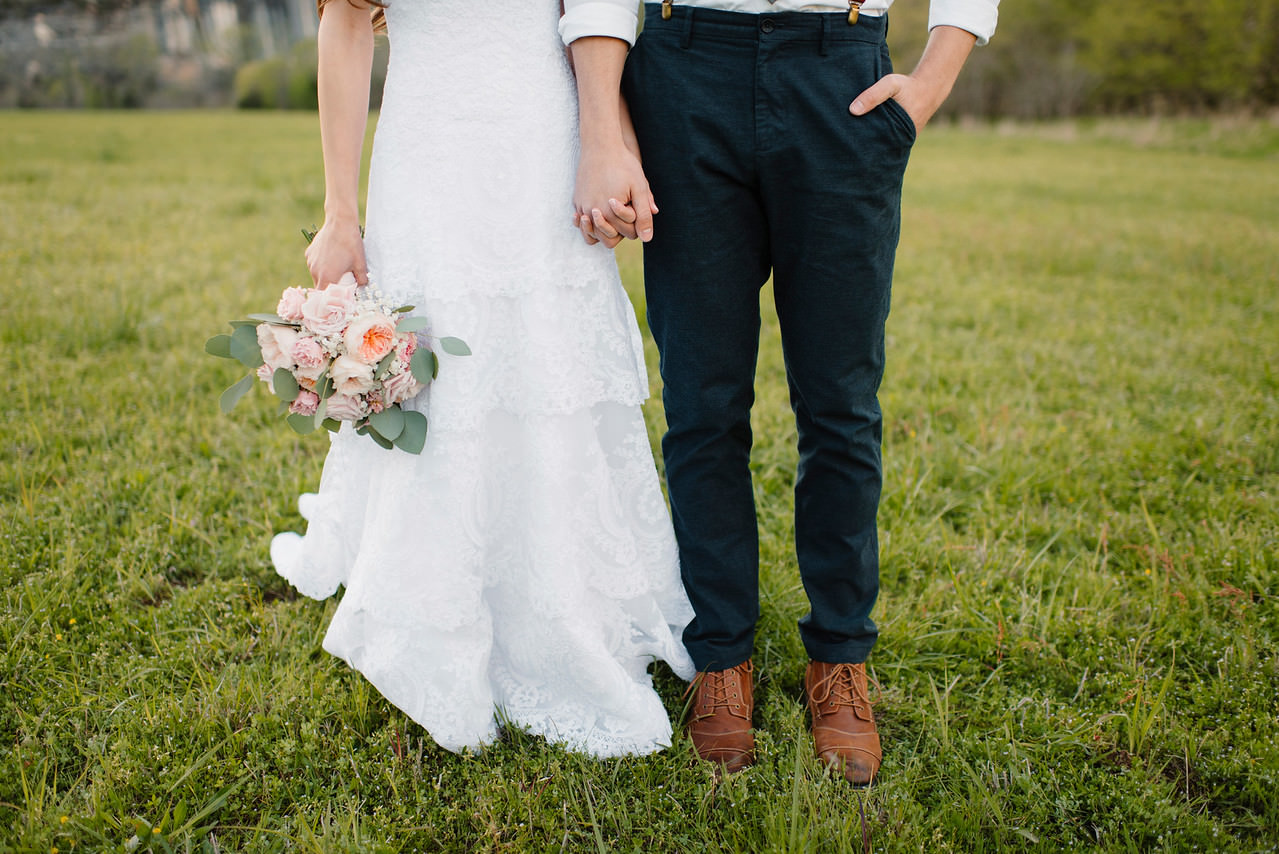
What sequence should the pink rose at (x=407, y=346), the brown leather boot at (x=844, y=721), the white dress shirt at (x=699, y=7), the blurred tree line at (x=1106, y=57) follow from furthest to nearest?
the blurred tree line at (x=1106, y=57)
the brown leather boot at (x=844, y=721)
the pink rose at (x=407, y=346)
the white dress shirt at (x=699, y=7)

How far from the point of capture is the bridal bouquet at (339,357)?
4.91 ft

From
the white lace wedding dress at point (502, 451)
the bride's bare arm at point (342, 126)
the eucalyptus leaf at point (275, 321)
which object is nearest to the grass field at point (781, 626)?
the white lace wedding dress at point (502, 451)

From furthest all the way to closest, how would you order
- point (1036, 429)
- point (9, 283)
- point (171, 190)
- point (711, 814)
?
point (171, 190) < point (9, 283) < point (1036, 429) < point (711, 814)

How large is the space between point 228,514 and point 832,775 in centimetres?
202

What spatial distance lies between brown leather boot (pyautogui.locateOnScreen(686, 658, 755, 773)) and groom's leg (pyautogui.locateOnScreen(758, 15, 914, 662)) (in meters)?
0.20

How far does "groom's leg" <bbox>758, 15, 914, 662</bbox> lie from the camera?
145cm

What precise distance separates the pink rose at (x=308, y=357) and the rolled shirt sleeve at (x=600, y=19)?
0.75m

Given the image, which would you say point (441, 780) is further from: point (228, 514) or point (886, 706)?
point (228, 514)

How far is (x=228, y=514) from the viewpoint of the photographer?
2582mm

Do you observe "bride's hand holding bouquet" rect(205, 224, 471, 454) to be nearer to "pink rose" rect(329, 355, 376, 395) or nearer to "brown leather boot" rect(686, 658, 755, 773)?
"pink rose" rect(329, 355, 376, 395)

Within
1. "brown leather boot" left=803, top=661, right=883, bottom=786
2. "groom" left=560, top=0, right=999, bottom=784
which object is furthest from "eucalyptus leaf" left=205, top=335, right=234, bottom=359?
"brown leather boot" left=803, top=661, right=883, bottom=786

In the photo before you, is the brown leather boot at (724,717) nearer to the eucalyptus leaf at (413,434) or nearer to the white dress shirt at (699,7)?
the eucalyptus leaf at (413,434)

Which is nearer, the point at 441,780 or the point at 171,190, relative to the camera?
the point at 441,780

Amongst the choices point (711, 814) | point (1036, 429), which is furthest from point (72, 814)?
point (1036, 429)
